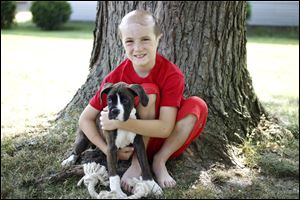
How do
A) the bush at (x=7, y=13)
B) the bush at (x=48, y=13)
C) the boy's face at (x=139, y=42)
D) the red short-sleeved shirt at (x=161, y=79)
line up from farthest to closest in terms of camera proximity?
the bush at (x=48, y=13)
the bush at (x=7, y=13)
the red short-sleeved shirt at (x=161, y=79)
the boy's face at (x=139, y=42)

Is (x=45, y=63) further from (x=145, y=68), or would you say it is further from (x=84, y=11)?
(x=84, y=11)

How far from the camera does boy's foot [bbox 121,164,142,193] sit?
10.7 feet

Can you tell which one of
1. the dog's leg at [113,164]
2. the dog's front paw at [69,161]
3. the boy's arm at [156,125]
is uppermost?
the boy's arm at [156,125]

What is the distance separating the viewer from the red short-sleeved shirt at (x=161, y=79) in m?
3.32

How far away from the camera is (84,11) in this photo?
2508 centimetres

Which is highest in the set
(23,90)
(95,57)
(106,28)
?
(106,28)

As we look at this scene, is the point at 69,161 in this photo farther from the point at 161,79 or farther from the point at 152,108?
the point at 161,79

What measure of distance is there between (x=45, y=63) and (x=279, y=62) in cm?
544

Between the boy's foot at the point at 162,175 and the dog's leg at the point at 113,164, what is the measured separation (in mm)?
344

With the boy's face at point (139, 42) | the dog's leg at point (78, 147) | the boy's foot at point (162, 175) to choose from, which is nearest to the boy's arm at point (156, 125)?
the boy's foot at point (162, 175)

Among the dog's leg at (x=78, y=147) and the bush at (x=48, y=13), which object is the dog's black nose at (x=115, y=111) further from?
the bush at (x=48, y=13)

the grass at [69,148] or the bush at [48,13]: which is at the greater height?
the bush at [48,13]

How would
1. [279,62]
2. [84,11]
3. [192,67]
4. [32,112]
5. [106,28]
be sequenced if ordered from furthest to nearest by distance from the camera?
[84,11], [279,62], [32,112], [106,28], [192,67]

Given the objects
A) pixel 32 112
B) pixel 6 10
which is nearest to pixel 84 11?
pixel 6 10
